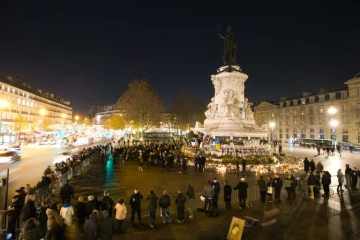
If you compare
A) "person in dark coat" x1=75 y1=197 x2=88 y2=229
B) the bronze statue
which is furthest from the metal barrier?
the bronze statue

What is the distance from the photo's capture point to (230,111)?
94.9 feet

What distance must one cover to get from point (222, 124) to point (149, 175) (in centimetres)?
1312

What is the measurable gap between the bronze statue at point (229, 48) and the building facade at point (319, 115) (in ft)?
65.5

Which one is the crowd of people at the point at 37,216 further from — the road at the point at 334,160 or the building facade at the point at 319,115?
the building facade at the point at 319,115

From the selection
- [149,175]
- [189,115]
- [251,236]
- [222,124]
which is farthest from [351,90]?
[251,236]

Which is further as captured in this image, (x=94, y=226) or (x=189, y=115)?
(x=189, y=115)

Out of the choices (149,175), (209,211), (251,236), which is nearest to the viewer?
(251,236)

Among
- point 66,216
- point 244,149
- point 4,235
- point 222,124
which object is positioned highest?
point 222,124

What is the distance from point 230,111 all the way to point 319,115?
52.0 metres

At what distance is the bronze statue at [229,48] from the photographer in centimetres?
3209

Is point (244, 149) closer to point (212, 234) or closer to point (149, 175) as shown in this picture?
point (149, 175)

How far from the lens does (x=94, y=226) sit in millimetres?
6379

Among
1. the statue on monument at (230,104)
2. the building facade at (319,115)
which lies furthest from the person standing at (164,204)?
the building facade at (319,115)

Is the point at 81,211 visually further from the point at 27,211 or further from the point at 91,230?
the point at 91,230
